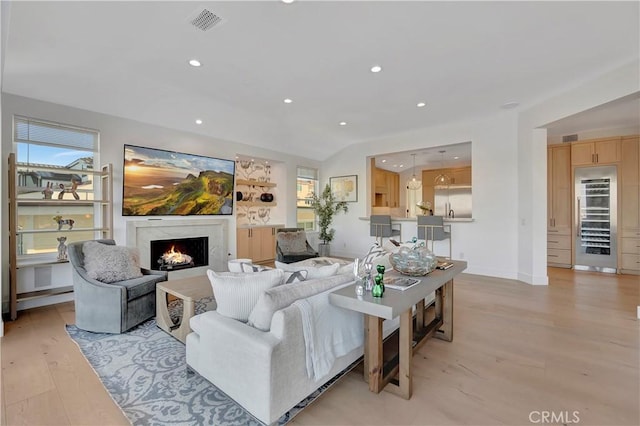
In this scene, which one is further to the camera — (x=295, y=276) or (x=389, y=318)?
(x=295, y=276)

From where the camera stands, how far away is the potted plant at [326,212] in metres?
7.46

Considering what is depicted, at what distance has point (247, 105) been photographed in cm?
455

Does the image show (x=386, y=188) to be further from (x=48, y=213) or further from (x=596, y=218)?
(x=48, y=213)

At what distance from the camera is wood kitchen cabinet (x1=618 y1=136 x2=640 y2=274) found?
16.5 feet

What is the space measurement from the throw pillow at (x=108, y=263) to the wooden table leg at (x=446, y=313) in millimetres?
3304

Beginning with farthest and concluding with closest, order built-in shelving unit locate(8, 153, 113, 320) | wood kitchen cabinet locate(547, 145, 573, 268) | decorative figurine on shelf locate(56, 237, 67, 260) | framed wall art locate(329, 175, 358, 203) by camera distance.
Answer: framed wall art locate(329, 175, 358, 203) → wood kitchen cabinet locate(547, 145, 573, 268) → decorative figurine on shelf locate(56, 237, 67, 260) → built-in shelving unit locate(8, 153, 113, 320)

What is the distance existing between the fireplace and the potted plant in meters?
3.02

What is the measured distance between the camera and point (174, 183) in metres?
4.87

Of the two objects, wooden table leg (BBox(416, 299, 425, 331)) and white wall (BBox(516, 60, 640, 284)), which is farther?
white wall (BBox(516, 60, 640, 284))

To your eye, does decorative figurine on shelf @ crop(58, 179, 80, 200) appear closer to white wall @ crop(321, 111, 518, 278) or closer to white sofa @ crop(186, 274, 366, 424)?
white sofa @ crop(186, 274, 366, 424)

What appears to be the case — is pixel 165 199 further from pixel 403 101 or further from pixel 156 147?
pixel 403 101

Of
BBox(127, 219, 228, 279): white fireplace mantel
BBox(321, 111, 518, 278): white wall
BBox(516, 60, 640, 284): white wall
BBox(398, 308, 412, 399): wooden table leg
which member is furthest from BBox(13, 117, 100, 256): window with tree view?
BBox(516, 60, 640, 284): white wall

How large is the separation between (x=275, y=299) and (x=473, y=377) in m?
1.60

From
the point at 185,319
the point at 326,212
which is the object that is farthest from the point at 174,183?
the point at 326,212
